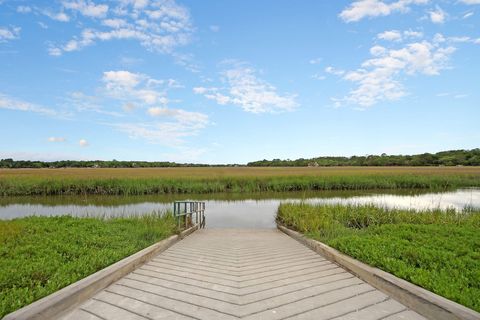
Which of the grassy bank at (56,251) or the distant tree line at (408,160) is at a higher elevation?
the distant tree line at (408,160)

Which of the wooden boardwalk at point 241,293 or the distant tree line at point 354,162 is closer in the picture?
the wooden boardwalk at point 241,293

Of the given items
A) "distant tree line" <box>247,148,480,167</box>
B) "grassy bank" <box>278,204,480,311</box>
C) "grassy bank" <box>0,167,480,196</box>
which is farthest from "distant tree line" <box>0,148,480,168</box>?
"grassy bank" <box>278,204,480,311</box>

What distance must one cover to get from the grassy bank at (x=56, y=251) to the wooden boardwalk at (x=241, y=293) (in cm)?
61

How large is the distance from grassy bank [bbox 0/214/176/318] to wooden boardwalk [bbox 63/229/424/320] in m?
0.61

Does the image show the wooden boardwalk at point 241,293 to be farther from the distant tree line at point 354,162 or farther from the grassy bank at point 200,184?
the distant tree line at point 354,162

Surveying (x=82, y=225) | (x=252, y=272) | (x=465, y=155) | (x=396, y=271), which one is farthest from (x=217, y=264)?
(x=465, y=155)

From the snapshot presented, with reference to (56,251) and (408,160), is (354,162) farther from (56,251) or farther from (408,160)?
(56,251)

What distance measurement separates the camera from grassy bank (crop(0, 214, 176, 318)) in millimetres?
4109

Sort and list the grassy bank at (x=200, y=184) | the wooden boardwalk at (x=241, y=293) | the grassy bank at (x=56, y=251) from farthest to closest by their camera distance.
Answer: the grassy bank at (x=200, y=184), the grassy bank at (x=56, y=251), the wooden boardwalk at (x=241, y=293)

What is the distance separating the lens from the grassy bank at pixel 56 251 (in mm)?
4109

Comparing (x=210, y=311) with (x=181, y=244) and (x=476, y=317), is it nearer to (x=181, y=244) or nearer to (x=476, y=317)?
(x=476, y=317)

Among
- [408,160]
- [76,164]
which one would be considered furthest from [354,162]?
[76,164]

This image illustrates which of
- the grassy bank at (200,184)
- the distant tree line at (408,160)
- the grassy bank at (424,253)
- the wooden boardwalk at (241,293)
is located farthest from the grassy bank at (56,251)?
the distant tree line at (408,160)

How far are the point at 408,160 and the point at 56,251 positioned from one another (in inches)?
4919
